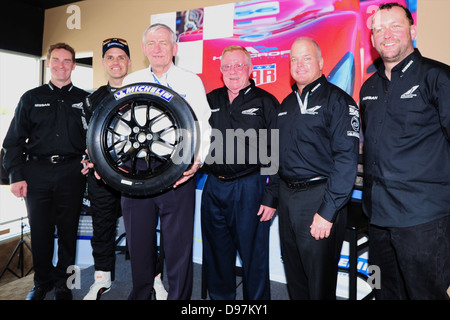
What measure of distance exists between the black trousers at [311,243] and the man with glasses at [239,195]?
26 cm

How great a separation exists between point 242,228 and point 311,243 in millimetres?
497

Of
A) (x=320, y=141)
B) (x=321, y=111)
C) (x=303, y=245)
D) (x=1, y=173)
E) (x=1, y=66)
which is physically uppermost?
(x=1, y=66)

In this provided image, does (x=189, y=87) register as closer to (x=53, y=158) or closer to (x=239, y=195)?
(x=239, y=195)

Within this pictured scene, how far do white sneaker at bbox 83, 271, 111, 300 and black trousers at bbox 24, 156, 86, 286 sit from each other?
0.68 feet

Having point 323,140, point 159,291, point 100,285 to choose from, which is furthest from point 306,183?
point 100,285

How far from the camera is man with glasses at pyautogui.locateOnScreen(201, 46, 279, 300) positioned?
6.85 feet

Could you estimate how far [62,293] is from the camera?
2.43 m

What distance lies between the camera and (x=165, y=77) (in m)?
1.91

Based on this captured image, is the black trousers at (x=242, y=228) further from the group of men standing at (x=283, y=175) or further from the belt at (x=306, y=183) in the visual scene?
the belt at (x=306, y=183)

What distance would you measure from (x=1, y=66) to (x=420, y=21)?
5.12 meters
